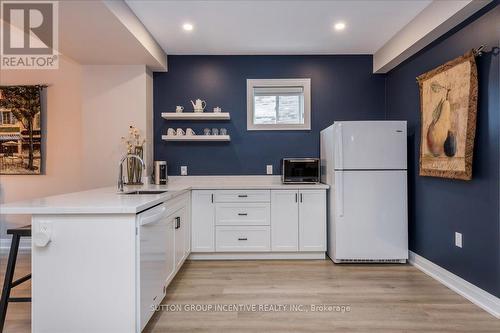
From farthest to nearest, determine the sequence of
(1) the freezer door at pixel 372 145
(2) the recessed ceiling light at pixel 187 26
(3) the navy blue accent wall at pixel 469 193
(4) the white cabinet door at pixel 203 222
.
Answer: (4) the white cabinet door at pixel 203 222
(1) the freezer door at pixel 372 145
(2) the recessed ceiling light at pixel 187 26
(3) the navy blue accent wall at pixel 469 193

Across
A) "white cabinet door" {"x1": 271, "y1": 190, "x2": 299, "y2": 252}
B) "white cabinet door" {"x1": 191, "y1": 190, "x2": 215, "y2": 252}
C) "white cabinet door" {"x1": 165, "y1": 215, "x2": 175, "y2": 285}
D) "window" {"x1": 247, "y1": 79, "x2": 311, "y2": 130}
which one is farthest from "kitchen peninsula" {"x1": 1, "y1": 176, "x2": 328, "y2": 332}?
"window" {"x1": 247, "y1": 79, "x2": 311, "y2": 130}

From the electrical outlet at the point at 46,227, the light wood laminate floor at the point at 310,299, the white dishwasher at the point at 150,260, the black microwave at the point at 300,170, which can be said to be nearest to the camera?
the electrical outlet at the point at 46,227

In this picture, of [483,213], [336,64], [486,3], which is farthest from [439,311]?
[336,64]

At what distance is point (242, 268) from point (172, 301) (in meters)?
0.94

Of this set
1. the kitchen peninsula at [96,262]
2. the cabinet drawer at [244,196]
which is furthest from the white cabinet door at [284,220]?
the kitchen peninsula at [96,262]

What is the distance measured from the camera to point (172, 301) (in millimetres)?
2379

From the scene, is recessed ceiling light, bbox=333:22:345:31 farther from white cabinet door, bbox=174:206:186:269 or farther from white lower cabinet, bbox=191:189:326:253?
white cabinet door, bbox=174:206:186:269

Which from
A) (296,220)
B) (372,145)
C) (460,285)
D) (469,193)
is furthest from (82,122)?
(460,285)

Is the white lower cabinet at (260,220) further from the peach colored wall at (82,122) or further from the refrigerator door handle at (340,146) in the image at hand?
the peach colored wall at (82,122)

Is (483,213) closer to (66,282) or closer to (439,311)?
(439,311)

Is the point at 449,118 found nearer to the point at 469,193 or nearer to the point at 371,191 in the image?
the point at 469,193

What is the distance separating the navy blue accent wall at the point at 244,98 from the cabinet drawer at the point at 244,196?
595 mm

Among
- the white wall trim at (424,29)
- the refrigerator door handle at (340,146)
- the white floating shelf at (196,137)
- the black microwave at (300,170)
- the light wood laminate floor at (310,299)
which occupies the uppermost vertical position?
the white wall trim at (424,29)

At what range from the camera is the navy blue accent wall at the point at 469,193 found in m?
2.19
